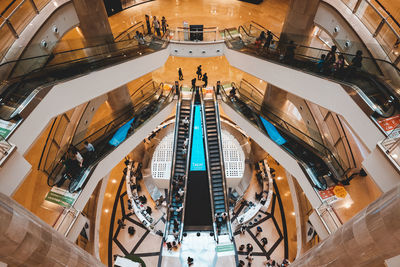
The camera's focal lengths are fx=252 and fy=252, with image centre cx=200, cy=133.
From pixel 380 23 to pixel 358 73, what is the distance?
8.94ft

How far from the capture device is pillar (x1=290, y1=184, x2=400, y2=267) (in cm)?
414

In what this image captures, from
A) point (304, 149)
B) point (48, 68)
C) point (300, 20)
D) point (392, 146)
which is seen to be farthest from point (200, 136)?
point (392, 146)

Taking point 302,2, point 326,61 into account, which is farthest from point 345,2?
point 326,61

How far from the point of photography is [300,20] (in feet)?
36.3

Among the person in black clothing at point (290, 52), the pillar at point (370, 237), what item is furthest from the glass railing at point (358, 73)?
the pillar at point (370, 237)

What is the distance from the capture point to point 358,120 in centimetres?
695

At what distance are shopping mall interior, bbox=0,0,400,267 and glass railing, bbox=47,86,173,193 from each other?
0.06m

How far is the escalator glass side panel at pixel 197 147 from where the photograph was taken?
13.2 m

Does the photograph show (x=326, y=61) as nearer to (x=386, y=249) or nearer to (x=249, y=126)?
(x=249, y=126)

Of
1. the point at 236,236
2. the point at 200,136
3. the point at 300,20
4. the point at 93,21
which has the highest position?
the point at 93,21

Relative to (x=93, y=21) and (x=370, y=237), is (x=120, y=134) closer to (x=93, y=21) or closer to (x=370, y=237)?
(x=93, y=21)

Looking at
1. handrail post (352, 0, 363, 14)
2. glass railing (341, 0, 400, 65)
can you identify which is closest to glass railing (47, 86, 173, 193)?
handrail post (352, 0, 363, 14)

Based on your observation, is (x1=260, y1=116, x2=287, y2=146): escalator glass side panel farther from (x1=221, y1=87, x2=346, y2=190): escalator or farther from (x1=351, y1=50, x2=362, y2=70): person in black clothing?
(x1=351, y1=50, x2=362, y2=70): person in black clothing

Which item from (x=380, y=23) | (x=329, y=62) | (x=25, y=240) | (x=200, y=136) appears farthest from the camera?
(x=200, y=136)
